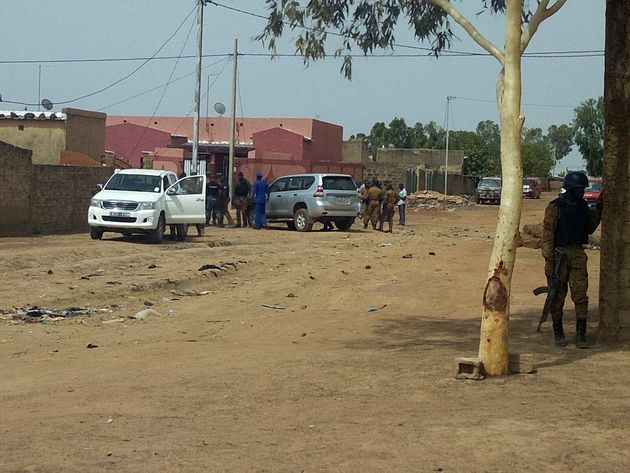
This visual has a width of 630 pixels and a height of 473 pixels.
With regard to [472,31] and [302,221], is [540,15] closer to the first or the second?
[472,31]

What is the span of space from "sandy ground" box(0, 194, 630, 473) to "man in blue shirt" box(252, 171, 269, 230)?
38.5 ft

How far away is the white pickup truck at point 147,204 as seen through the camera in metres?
23.3

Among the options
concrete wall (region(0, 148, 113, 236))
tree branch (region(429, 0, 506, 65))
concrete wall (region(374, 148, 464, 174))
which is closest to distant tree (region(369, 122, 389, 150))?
concrete wall (region(374, 148, 464, 174))

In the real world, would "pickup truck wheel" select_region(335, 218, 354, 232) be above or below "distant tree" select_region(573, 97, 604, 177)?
below

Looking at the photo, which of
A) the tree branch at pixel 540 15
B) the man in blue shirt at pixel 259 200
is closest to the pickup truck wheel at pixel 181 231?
the man in blue shirt at pixel 259 200

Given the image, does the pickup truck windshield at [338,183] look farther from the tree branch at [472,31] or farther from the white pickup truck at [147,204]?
the tree branch at [472,31]

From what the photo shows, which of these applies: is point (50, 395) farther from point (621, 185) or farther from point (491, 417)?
point (621, 185)

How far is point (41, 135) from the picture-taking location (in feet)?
114

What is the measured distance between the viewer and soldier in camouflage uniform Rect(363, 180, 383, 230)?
3117 cm

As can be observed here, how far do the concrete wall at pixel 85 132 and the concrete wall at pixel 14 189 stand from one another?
9.95 metres

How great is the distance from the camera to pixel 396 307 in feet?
48.2

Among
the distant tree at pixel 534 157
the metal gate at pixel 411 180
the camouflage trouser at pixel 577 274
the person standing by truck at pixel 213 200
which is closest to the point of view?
the camouflage trouser at pixel 577 274

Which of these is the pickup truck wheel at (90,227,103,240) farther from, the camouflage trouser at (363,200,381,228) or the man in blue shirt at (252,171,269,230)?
the camouflage trouser at (363,200,381,228)

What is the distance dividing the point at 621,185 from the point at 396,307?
539cm
